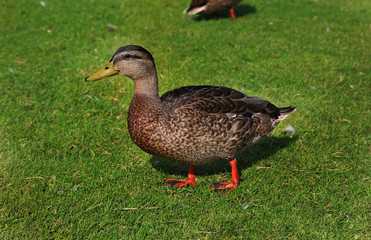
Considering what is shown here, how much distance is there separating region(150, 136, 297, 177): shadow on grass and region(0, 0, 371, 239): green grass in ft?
0.07

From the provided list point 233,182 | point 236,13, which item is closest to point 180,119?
point 233,182

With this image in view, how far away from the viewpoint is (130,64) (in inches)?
143

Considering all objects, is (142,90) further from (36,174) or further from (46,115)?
(46,115)

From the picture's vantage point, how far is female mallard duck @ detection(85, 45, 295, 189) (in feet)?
11.7

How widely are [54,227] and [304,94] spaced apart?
456cm

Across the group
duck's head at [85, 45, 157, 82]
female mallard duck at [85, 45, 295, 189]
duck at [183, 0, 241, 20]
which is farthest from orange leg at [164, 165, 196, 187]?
duck at [183, 0, 241, 20]

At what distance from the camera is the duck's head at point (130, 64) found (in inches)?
142

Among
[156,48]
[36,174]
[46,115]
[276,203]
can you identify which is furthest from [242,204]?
[156,48]

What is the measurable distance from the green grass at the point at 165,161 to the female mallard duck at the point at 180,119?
70 centimetres

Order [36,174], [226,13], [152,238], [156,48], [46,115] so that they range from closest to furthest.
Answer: [152,238] < [36,174] < [46,115] < [156,48] < [226,13]

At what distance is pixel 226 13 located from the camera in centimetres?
964

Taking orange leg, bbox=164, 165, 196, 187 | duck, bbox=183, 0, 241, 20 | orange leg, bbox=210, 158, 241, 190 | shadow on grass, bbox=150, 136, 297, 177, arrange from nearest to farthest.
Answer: orange leg, bbox=210, 158, 241, 190
orange leg, bbox=164, 165, 196, 187
shadow on grass, bbox=150, 136, 297, 177
duck, bbox=183, 0, 241, 20

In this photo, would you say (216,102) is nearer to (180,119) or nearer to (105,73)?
(180,119)

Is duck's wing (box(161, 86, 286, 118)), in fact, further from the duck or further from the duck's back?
the duck
